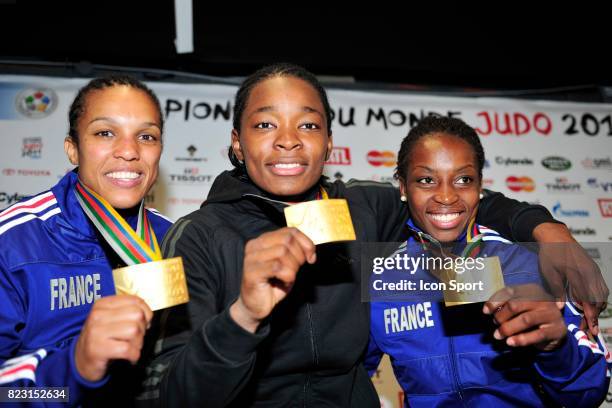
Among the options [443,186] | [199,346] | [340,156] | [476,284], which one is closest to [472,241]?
[443,186]

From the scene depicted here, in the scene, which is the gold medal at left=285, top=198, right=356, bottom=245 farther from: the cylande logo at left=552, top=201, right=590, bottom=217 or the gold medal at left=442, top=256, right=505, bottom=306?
the cylande logo at left=552, top=201, right=590, bottom=217

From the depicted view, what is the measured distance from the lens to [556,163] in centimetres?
346

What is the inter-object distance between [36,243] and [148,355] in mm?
462

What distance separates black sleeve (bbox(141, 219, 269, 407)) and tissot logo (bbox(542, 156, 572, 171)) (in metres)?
2.89

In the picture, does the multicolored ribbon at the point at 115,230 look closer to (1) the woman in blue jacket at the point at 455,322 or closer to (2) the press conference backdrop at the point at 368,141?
(1) the woman in blue jacket at the point at 455,322

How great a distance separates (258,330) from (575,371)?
835 millimetres

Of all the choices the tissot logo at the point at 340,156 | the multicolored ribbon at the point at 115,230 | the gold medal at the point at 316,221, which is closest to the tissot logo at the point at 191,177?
the tissot logo at the point at 340,156

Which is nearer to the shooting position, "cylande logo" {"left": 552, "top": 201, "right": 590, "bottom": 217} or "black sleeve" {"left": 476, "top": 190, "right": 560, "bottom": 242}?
"black sleeve" {"left": 476, "top": 190, "right": 560, "bottom": 242}

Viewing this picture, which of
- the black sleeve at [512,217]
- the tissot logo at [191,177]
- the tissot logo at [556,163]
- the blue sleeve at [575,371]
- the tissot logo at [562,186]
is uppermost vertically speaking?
the tissot logo at [556,163]

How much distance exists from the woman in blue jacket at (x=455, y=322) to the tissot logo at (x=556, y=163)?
198 centimetres

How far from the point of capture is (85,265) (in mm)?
1464

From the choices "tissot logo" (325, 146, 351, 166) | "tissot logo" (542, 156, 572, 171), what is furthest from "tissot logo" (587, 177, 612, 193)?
"tissot logo" (325, 146, 351, 166)

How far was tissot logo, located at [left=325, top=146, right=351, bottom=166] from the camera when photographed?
329cm

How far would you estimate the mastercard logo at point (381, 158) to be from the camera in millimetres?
3334
